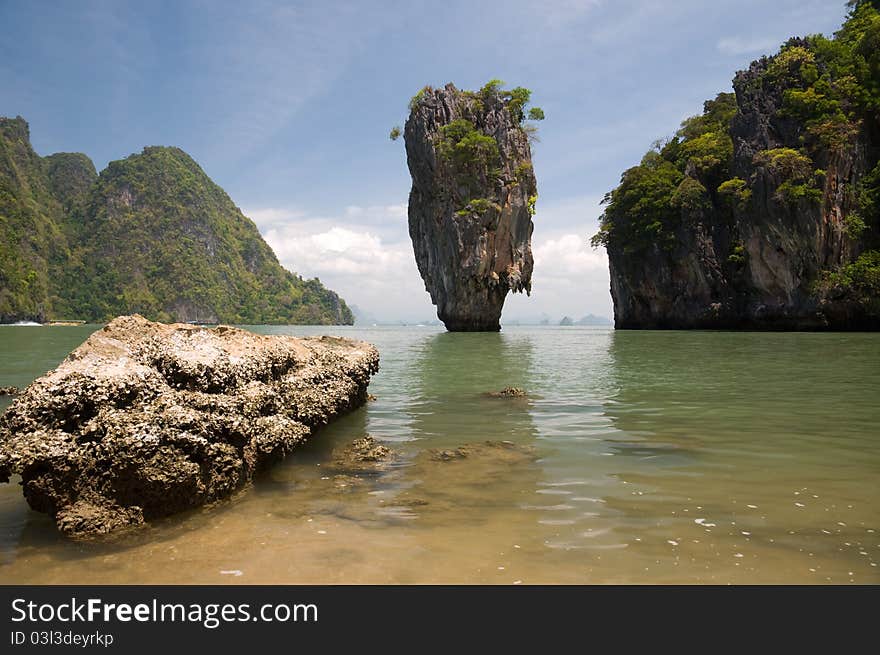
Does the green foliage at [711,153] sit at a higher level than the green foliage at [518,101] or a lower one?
lower

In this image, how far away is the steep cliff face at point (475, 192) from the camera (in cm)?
4447

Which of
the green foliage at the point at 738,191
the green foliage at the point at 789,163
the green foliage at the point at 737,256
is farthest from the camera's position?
the green foliage at the point at 737,256

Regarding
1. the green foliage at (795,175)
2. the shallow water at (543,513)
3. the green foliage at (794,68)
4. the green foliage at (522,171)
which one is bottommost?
the shallow water at (543,513)

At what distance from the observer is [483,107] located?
→ 47.1 m

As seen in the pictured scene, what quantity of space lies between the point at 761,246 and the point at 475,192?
2252 cm

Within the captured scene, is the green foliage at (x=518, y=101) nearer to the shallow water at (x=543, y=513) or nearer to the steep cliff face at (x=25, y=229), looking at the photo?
the shallow water at (x=543, y=513)

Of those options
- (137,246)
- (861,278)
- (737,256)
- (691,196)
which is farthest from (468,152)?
(137,246)

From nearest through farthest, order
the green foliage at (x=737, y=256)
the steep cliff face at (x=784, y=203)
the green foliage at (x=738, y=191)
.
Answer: the steep cliff face at (x=784, y=203) → the green foliage at (x=738, y=191) → the green foliage at (x=737, y=256)

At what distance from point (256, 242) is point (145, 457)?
200m

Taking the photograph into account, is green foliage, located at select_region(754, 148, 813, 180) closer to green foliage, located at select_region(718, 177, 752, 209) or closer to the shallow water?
green foliage, located at select_region(718, 177, 752, 209)

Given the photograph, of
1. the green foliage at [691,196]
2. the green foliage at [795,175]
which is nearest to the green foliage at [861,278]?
the green foliage at [795,175]

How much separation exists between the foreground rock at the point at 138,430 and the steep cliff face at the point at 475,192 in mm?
39994

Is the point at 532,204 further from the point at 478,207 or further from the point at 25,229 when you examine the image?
the point at 25,229
